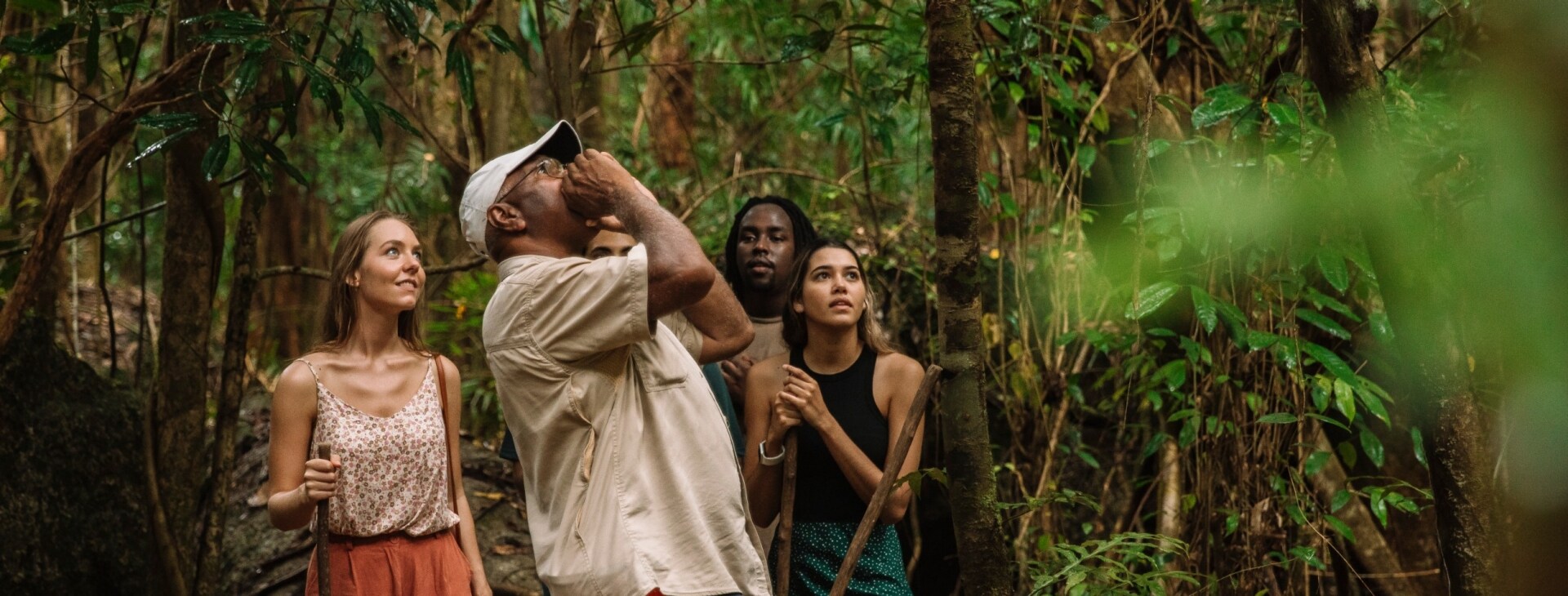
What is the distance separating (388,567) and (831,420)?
1.11 m

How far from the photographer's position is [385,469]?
2.91m

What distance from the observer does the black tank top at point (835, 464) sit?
131 inches

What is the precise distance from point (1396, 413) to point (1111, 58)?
5.46 ft

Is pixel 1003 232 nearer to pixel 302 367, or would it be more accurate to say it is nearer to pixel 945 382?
pixel 945 382

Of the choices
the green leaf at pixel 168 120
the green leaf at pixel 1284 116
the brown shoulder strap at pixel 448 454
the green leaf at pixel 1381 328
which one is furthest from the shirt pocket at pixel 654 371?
the green leaf at pixel 1381 328

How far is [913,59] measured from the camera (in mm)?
4852

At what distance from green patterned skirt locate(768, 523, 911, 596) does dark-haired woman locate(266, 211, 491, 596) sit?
81cm

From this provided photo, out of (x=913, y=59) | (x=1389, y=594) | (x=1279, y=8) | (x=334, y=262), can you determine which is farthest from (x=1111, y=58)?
(x=334, y=262)

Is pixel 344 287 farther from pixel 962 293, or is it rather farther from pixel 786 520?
pixel 962 293

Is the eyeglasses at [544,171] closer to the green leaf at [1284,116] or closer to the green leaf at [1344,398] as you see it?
the green leaf at [1284,116]

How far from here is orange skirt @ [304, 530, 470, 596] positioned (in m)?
2.85

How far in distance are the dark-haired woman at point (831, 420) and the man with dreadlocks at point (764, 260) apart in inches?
13.9

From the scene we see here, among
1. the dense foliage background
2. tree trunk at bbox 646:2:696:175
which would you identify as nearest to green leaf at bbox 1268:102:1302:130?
the dense foliage background

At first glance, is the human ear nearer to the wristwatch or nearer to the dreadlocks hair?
the wristwatch
